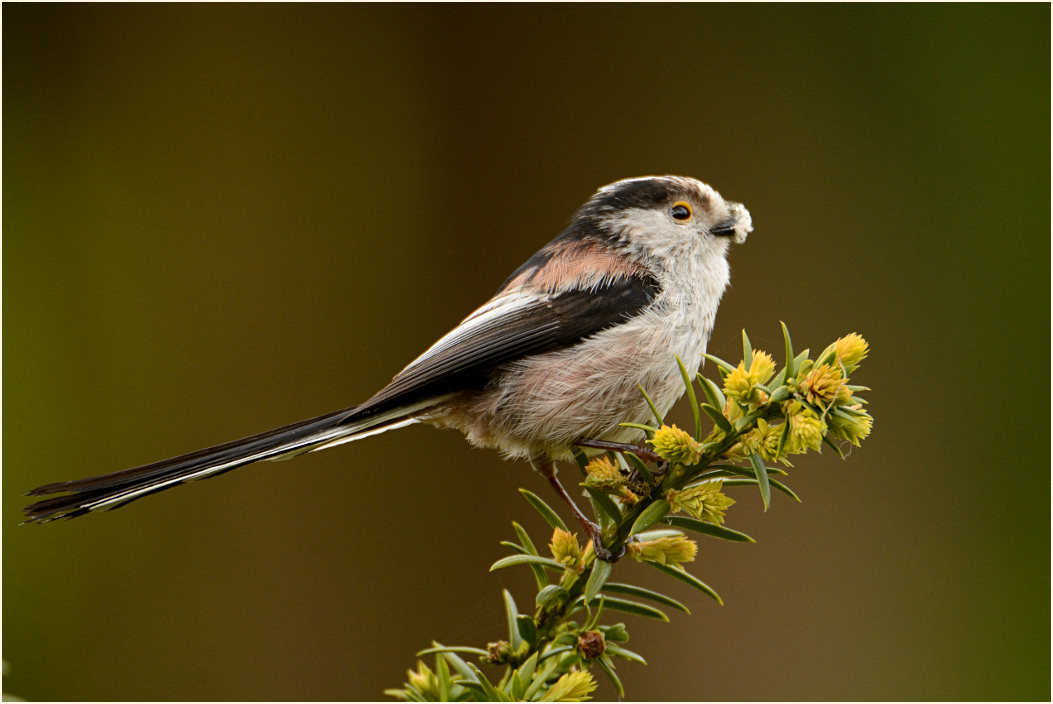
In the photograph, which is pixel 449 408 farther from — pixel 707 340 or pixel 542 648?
pixel 542 648

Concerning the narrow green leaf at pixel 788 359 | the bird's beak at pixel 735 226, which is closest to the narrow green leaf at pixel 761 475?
the narrow green leaf at pixel 788 359

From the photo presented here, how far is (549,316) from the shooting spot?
206cm

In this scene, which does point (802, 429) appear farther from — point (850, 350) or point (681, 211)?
point (681, 211)

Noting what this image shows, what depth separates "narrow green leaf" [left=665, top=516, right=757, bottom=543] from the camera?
3.92ft

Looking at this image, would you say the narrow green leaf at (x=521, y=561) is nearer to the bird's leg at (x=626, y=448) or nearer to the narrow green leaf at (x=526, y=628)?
the narrow green leaf at (x=526, y=628)

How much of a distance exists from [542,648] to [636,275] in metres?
1.14

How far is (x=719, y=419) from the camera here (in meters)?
1.25

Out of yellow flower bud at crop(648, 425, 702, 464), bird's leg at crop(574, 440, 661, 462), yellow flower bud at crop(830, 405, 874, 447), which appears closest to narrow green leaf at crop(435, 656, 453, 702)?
yellow flower bud at crop(648, 425, 702, 464)

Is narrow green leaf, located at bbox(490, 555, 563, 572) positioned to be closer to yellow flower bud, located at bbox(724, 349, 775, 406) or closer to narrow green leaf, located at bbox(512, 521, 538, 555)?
narrow green leaf, located at bbox(512, 521, 538, 555)

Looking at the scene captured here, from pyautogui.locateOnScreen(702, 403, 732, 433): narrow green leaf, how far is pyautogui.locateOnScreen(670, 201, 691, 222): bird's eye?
119 cm

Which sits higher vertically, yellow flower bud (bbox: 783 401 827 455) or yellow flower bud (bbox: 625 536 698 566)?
yellow flower bud (bbox: 783 401 827 455)

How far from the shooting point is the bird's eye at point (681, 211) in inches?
92.2

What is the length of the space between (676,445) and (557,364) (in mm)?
768

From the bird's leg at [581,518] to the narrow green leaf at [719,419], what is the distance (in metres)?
0.27
